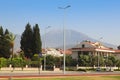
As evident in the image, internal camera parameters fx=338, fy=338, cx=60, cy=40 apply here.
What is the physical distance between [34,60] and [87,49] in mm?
30243

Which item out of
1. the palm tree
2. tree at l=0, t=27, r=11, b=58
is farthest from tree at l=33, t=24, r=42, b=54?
tree at l=0, t=27, r=11, b=58

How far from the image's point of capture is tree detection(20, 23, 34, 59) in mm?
99375

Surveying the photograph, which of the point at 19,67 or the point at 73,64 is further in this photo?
the point at 73,64

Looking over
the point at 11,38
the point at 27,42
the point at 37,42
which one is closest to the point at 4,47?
the point at 11,38

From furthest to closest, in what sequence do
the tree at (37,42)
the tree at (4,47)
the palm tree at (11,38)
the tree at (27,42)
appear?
the tree at (27,42), the tree at (37,42), the palm tree at (11,38), the tree at (4,47)

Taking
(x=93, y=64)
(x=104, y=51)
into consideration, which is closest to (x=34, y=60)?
(x=93, y=64)

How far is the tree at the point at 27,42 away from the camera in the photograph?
326ft

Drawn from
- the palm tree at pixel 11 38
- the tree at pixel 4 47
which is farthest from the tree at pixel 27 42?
the tree at pixel 4 47

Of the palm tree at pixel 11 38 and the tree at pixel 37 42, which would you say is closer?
the palm tree at pixel 11 38

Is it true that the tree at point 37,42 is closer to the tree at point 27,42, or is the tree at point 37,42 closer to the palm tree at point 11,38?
the tree at point 27,42

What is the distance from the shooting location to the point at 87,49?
387 feet

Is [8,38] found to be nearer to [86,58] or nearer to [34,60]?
[34,60]

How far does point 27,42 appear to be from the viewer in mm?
100375

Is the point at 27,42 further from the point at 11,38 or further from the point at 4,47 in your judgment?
the point at 4,47
